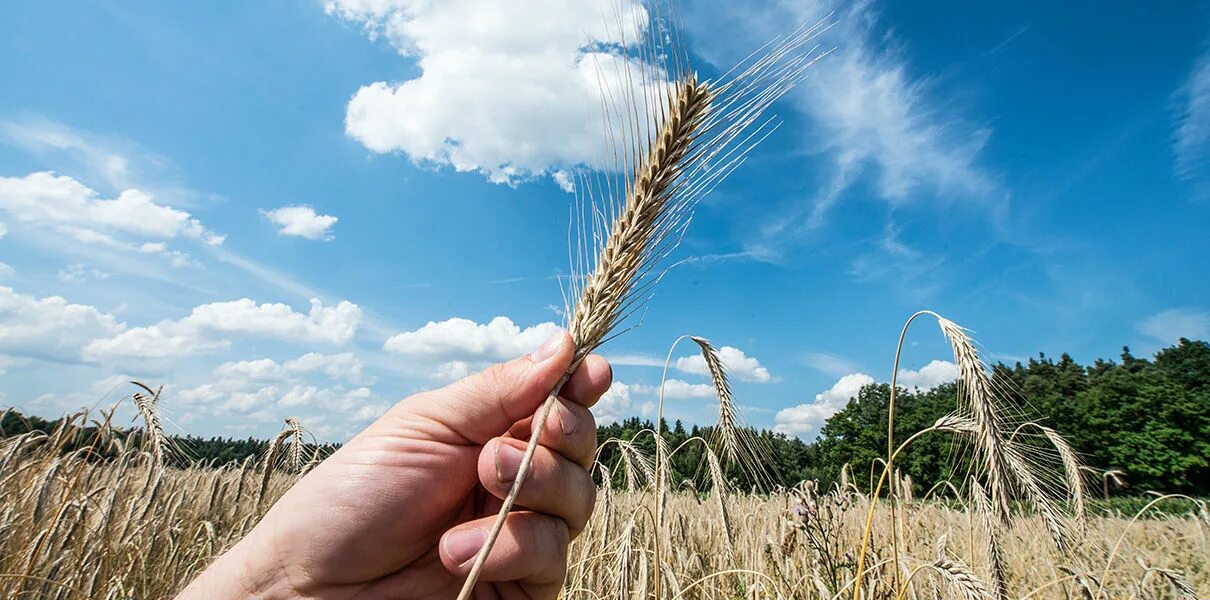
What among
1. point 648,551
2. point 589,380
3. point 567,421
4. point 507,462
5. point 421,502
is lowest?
point 648,551

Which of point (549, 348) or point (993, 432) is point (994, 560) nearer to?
point (993, 432)

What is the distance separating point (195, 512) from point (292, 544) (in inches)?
259

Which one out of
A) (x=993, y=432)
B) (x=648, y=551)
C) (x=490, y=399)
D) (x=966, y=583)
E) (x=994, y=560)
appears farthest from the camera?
(x=648, y=551)

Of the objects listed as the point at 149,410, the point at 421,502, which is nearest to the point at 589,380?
the point at 421,502

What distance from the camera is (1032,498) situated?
13.2ft

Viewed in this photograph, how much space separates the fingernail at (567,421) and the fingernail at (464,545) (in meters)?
0.41

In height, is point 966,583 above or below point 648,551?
above

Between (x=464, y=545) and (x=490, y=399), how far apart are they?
0.47 metres

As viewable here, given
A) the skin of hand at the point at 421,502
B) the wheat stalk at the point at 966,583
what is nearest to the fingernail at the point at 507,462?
the skin of hand at the point at 421,502

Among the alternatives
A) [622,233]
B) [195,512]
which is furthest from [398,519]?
[195,512]

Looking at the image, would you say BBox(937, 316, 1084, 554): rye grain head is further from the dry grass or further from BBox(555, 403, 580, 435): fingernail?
BBox(555, 403, 580, 435): fingernail

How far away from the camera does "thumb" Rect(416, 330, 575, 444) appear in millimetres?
1839

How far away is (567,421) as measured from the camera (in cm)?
187

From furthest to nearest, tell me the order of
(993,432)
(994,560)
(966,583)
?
(994,560)
(993,432)
(966,583)
